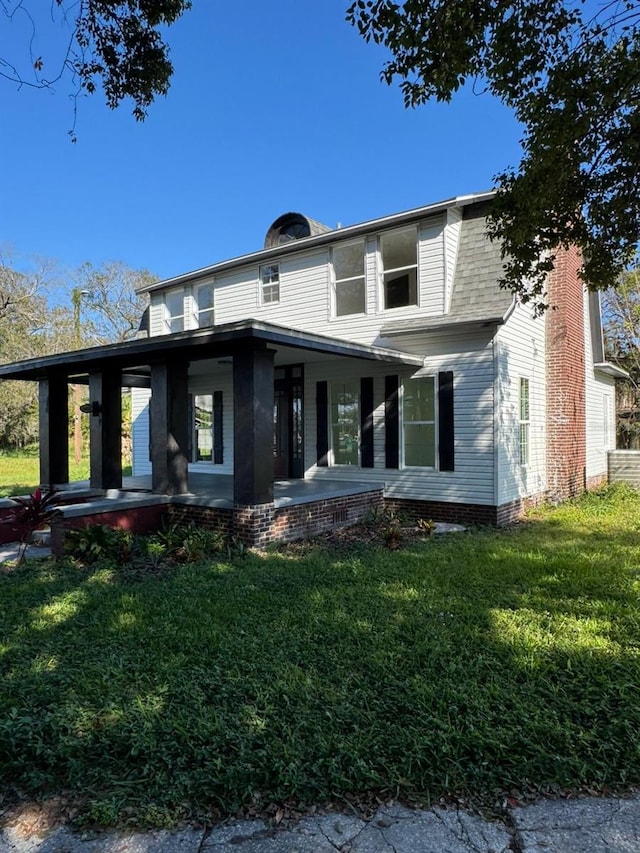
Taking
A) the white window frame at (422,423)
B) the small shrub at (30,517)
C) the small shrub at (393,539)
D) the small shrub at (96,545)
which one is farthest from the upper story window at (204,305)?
the small shrub at (393,539)

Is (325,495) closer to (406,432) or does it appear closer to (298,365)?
(406,432)

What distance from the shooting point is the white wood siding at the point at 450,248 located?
9070 mm

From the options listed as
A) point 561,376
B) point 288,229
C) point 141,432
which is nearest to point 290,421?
point 288,229

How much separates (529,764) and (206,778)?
153cm

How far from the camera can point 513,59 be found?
5.02m

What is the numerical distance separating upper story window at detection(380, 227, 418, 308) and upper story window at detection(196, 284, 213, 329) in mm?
4887

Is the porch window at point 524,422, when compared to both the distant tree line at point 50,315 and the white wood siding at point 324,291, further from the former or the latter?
the distant tree line at point 50,315

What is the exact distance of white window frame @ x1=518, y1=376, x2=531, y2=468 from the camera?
31.3ft

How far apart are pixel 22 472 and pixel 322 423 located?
1362 cm

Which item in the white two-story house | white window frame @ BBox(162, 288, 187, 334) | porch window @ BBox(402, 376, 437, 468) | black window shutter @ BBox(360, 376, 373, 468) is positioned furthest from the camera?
white window frame @ BBox(162, 288, 187, 334)

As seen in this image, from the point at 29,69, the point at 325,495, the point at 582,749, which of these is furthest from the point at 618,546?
the point at 29,69

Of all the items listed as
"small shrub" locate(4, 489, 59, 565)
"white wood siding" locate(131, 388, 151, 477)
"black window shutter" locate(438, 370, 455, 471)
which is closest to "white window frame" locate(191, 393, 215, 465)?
"white wood siding" locate(131, 388, 151, 477)

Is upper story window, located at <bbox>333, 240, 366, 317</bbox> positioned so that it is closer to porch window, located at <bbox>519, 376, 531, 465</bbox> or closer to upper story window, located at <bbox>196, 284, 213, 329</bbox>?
porch window, located at <bbox>519, 376, 531, 465</bbox>

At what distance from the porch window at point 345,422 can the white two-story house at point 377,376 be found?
0.03 meters
